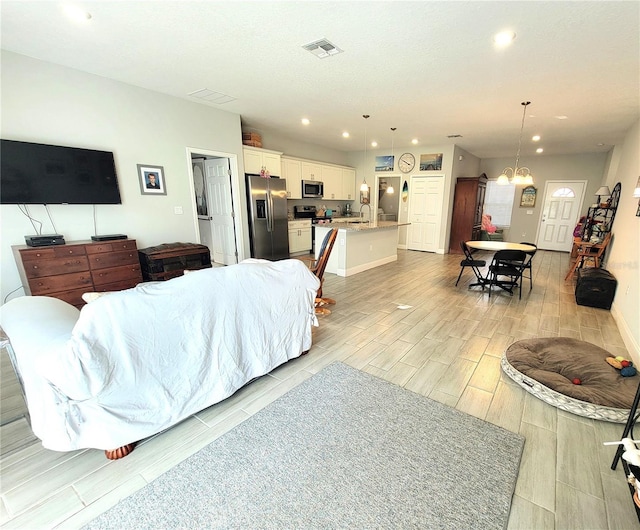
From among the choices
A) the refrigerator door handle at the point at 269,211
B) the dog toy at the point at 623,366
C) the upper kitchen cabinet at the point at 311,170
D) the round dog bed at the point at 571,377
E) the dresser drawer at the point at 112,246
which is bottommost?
the round dog bed at the point at 571,377

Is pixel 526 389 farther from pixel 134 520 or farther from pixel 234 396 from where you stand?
pixel 134 520

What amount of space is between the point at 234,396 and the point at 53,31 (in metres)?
3.61

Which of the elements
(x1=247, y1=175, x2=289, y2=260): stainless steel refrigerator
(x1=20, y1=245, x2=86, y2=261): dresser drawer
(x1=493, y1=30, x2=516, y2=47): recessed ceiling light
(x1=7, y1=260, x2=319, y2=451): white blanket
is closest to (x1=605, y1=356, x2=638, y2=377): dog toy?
(x1=7, y1=260, x2=319, y2=451): white blanket

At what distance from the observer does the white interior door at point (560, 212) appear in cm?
831

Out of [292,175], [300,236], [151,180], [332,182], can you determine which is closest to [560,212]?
[332,182]

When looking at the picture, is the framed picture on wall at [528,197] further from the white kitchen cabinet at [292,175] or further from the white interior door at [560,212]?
the white kitchen cabinet at [292,175]

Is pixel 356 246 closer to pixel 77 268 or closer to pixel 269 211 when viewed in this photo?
pixel 269 211

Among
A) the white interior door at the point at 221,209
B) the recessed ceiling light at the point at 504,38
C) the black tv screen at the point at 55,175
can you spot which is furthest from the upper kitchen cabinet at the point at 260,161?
the recessed ceiling light at the point at 504,38

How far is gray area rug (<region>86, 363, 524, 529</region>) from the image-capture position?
1.32 metres

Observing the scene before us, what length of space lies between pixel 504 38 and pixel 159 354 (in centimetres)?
373

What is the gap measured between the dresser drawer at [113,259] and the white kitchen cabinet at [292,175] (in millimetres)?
3976

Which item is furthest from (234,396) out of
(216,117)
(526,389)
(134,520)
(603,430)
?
(216,117)

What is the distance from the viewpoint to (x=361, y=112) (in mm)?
4730

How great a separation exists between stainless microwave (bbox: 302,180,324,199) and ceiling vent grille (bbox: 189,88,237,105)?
3.19m
